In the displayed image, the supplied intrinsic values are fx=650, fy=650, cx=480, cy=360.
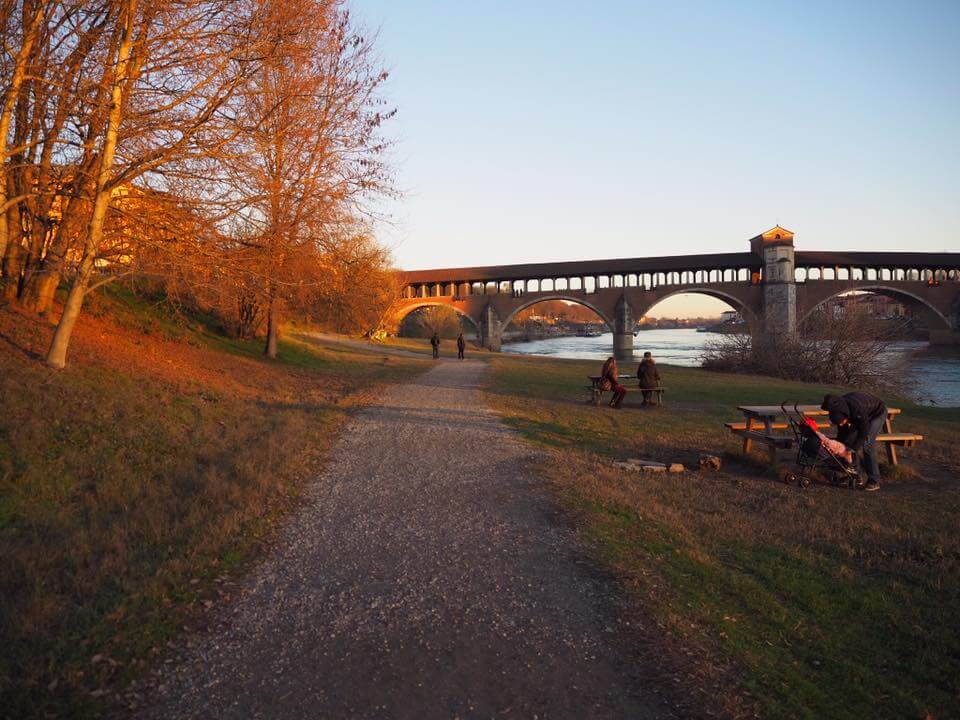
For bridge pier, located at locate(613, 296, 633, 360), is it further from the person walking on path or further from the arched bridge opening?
the person walking on path

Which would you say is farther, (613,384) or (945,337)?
(945,337)

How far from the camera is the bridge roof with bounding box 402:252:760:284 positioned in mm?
58125

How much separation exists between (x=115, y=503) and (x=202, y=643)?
3.23 m

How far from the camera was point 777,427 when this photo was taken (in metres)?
10.3

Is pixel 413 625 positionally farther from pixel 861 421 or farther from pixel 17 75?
pixel 17 75

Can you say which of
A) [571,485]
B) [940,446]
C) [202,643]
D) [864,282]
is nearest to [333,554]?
[202,643]

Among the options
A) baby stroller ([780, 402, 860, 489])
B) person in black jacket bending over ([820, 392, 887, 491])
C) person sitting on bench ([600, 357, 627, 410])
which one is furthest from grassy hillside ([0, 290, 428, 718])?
person in black jacket bending over ([820, 392, 887, 491])

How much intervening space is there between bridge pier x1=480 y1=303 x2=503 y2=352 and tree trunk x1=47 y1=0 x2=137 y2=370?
5325cm

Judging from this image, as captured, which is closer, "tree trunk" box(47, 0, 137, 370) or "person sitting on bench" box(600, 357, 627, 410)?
"tree trunk" box(47, 0, 137, 370)

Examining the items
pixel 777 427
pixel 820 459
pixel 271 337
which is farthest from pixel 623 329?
pixel 820 459

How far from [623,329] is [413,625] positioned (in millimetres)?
58369

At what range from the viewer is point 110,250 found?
10.4 m

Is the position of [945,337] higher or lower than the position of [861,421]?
higher

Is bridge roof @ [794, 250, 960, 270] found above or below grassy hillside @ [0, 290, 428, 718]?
above
